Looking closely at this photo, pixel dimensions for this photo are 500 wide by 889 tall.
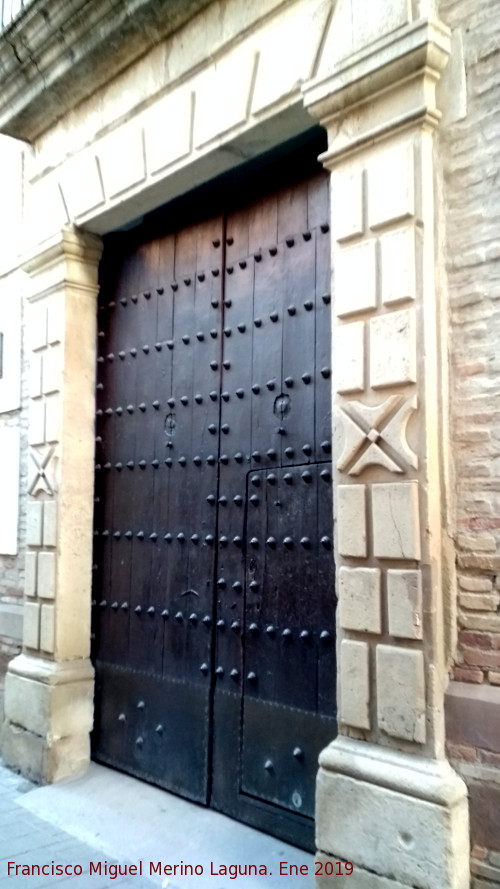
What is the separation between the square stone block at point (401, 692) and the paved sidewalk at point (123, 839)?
31.2 inches

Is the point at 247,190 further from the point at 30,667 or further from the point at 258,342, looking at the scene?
the point at 30,667

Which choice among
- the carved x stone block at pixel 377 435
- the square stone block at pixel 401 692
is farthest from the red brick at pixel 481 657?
the carved x stone block at pixel 377 435

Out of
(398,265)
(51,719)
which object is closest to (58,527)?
(51,719)

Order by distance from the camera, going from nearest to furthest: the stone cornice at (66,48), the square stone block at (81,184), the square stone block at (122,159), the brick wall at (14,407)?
the stone cornice at (66,48) < the square stone block at (122,159) < the square stone block at (81,184) < the brick wall at (14,407)

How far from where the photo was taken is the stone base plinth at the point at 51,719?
3928mm

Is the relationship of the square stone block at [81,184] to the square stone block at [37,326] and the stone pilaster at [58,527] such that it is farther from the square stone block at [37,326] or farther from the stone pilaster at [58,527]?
the square stone block at [37,326]

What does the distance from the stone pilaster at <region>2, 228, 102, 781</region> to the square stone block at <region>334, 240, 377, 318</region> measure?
200 centimetres

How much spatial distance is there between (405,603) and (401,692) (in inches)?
10.9

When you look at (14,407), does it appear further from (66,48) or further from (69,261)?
(66,48)

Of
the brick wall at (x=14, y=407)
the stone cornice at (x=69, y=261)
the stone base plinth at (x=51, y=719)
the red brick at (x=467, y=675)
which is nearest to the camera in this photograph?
the red brick at (x=467, y=675)

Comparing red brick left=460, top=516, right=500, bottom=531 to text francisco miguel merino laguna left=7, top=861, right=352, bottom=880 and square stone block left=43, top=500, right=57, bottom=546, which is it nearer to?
text francisco miguel merino laguna left=7, top=861, right=352, bottom=880

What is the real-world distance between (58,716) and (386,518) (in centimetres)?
236

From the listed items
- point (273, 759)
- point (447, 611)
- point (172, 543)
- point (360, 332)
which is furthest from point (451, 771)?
point (172, 543)

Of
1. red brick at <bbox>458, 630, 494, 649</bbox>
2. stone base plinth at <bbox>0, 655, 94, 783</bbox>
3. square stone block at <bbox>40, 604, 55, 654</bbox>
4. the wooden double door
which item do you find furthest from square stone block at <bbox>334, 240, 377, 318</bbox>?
stone base plinth at <bbox>0, 655, 94, 783</bbox>
